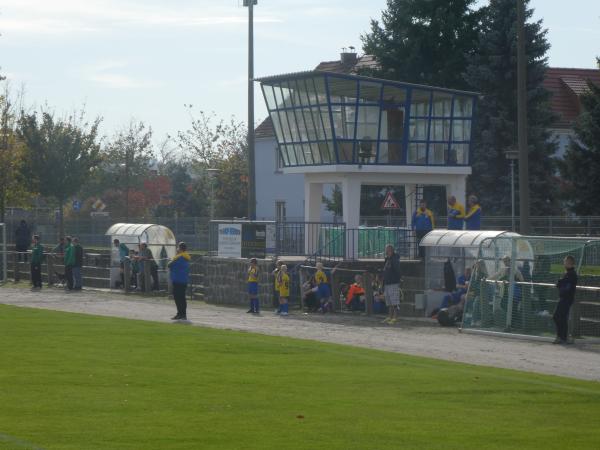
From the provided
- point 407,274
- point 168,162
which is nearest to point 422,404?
point 407,274

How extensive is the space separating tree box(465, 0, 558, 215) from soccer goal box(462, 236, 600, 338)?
26.0m

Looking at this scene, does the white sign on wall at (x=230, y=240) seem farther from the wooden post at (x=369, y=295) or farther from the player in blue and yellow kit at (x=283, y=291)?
the wooden post at (x=369, y=295)

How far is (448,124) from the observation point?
41.3 meters

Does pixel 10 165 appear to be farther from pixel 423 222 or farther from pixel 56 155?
pixel 423 222

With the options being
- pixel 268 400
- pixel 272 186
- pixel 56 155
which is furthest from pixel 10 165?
pixel 268 400

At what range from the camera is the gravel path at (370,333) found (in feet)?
66.6

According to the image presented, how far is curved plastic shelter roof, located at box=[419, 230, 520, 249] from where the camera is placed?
28.3m

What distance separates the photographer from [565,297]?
919 inches

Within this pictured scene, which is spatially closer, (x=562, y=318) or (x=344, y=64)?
(x=562, y=318)

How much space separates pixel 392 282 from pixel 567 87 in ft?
152

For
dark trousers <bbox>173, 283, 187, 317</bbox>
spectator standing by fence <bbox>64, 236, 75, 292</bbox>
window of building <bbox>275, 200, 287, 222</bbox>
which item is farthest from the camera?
window of building <bbox>275, 200, 287, 222</bbox>

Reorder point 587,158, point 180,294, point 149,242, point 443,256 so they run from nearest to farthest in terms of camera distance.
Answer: point 180,294, point 443,256, point 149,242, point 587,158

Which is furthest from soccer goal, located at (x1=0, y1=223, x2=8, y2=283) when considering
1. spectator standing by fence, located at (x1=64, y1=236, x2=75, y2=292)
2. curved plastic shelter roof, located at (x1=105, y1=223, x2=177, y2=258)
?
curved plastic shelter roof, located at (x1=105, y1=223, x2=177, y2=258)

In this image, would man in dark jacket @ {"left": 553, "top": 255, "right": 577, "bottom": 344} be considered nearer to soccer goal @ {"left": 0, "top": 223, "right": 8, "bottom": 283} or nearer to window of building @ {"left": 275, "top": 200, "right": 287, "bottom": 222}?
soccer goal @ {"left": 0, "top": 223, "right": 8, "bottom": 283}
